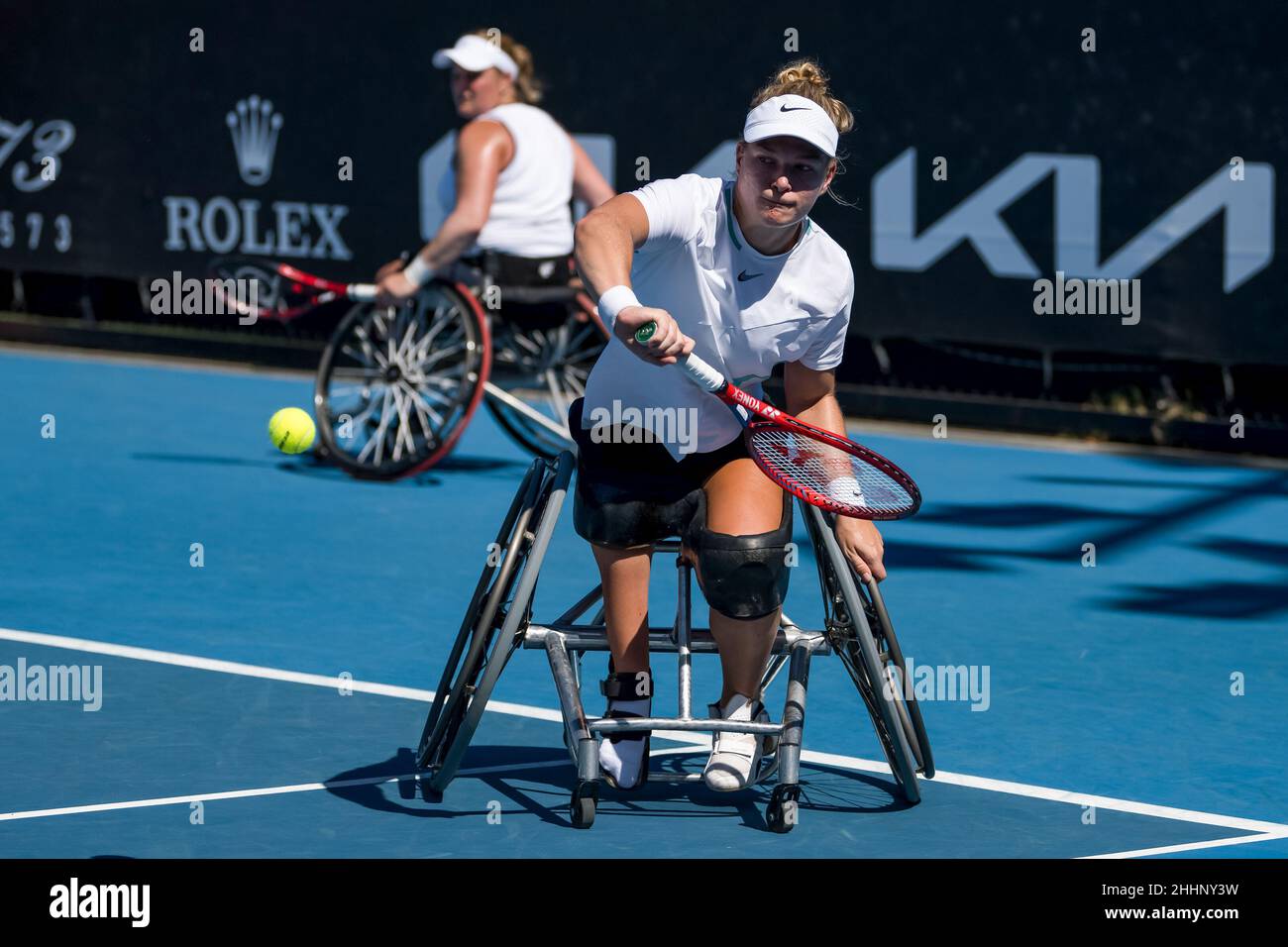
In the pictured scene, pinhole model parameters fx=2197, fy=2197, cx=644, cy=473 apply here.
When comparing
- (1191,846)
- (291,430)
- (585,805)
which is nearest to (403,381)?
(291,430)

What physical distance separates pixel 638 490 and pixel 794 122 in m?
0.88

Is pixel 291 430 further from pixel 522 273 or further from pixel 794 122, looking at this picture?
pixel 794 122

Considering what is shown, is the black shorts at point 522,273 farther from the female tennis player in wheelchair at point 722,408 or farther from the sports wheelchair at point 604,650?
the female tennis player in wheelchair at point 722,408

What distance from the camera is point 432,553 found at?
→ 26.0ft

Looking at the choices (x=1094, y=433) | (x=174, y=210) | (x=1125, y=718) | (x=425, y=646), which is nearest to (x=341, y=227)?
(x=174, y=210)

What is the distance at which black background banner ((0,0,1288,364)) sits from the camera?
9.99 metres

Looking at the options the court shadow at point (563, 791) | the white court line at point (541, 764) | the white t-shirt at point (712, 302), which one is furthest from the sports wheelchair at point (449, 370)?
the white t-shirt at point (712, 302)

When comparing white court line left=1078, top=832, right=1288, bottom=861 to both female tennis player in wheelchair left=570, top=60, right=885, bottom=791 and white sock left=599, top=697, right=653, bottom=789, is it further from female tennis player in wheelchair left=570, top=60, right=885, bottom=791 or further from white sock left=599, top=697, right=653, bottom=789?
white sock left=599, top=697, right=653, bottom=789

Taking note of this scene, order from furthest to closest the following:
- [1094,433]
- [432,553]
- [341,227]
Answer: [341,227] → [1094,433] → [432,553]

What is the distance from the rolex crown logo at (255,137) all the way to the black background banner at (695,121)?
38mm

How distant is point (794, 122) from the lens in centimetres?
461
